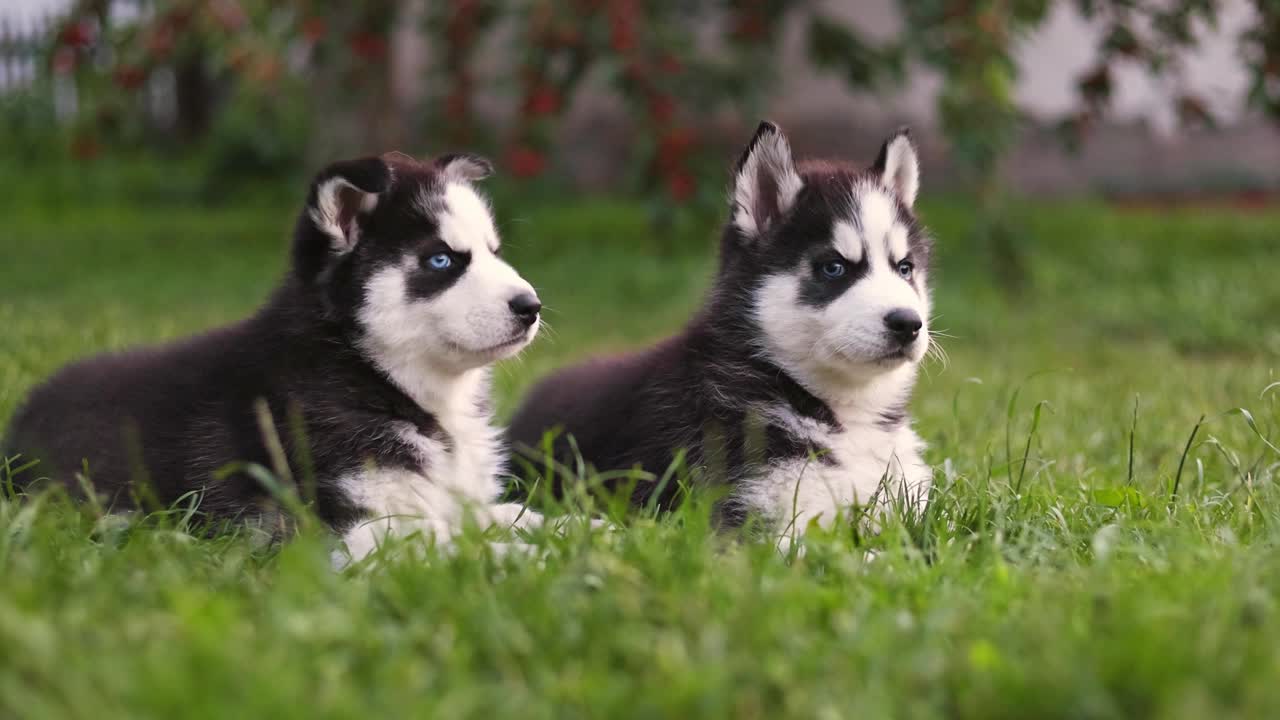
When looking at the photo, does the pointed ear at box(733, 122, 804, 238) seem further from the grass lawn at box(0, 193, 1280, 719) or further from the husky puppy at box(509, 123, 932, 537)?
the grass lawn at box(0, 193, 1280, 719)

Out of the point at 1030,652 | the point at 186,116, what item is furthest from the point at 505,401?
the point at 186,116

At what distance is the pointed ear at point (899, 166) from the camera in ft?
13.5

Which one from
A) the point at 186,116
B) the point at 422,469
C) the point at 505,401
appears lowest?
the point at 186,116

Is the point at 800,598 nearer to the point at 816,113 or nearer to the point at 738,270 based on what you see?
the point at 738,270

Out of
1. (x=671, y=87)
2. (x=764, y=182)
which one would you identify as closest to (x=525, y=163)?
(x=671, y=87)

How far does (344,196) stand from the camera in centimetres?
363

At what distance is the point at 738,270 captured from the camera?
4031 mm

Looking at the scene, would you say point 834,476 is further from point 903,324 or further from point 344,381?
point 344,381

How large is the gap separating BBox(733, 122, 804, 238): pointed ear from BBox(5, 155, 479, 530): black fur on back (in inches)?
37.1

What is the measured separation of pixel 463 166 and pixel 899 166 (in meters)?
1.41

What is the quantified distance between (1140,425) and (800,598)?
3070 mm

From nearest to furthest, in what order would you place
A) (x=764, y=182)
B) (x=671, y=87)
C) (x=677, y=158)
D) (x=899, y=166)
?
1. (x=764, y=182)
2. (x=899, y=166)
3. (x=677, y=158)
4. (x=671, y=87)

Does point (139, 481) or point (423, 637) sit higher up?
point (423, 637)

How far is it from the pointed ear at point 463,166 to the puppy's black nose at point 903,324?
138 centimetres
